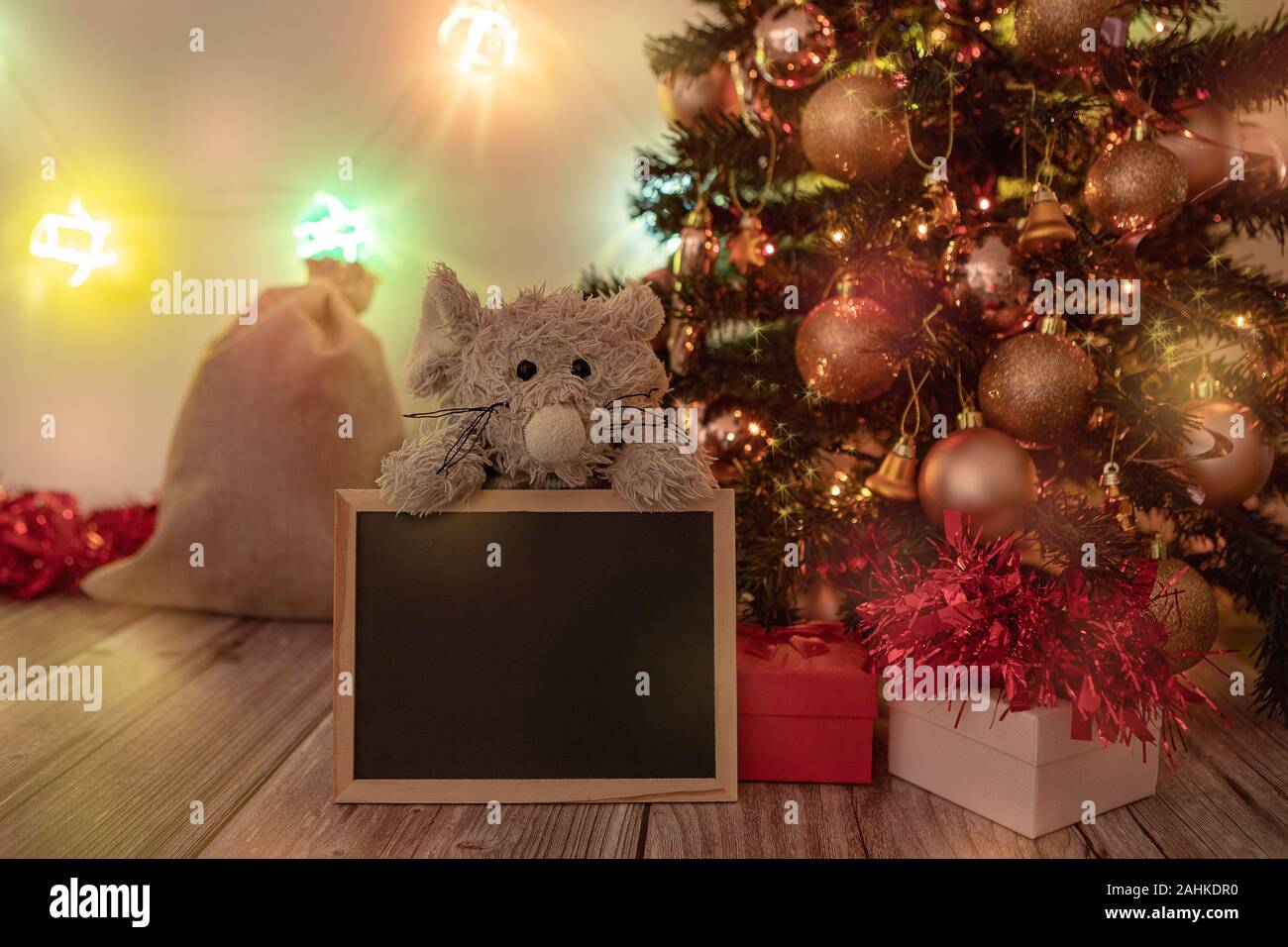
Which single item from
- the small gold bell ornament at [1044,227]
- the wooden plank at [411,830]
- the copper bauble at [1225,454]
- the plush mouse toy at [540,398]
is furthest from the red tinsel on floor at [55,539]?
the copper bauble at [1225,454]

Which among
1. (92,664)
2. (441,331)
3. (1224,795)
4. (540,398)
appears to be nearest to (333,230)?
(92,664)

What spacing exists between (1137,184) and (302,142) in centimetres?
143

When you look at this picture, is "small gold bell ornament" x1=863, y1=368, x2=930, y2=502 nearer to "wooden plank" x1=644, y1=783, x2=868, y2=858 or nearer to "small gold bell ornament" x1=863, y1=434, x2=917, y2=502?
"small gold bell ornament" x1=863, y1=434, x2=917, y2=502

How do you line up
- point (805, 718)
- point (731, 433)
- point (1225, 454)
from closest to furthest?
point (805, 718), point (1225, 454), point (731, 433)

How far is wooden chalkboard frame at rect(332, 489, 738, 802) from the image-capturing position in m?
0.91

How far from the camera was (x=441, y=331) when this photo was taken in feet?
3.05

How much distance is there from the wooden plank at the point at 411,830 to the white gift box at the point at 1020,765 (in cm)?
30

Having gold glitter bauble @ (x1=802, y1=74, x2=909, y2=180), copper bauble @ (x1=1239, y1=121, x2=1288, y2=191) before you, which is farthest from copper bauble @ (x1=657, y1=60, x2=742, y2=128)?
copper bauble @ (x1=1239, y1=121, x2=1288, y2=191)

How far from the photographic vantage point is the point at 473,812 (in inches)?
35.4

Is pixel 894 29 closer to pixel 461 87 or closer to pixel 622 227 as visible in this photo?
pixel 622 227

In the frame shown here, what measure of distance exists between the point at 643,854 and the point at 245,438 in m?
1.02

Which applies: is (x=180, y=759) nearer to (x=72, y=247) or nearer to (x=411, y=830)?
(x=411, y=830)

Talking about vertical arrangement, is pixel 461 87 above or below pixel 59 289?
above
